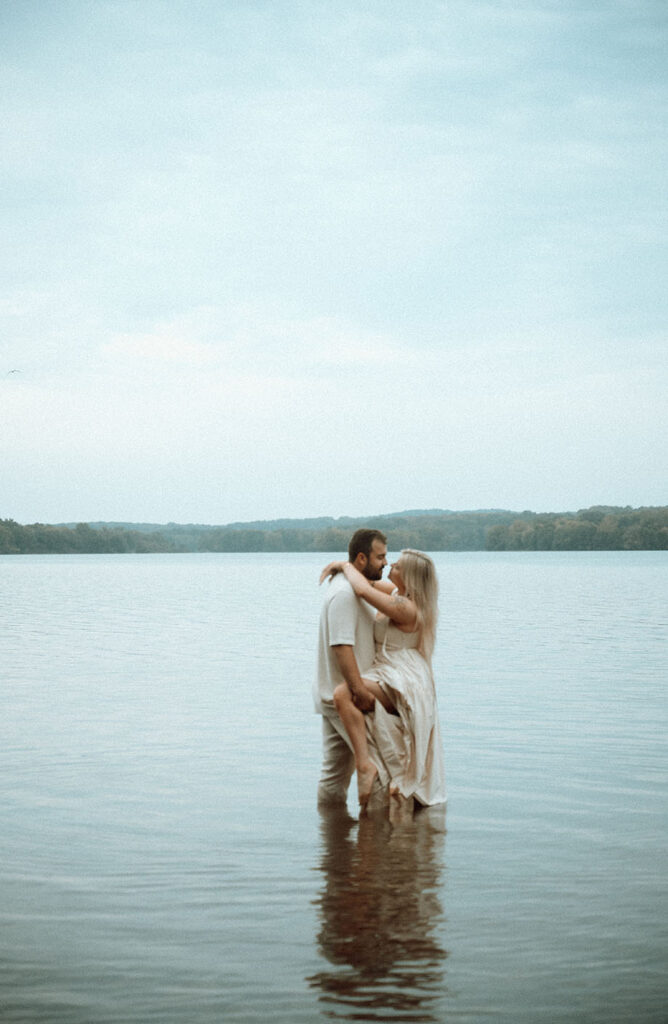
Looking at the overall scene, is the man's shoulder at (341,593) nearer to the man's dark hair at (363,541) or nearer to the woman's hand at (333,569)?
the woman's hand at (333,569)

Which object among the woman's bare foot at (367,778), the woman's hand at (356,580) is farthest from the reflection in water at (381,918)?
the woman's hand at (356,580)

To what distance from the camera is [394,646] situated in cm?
830

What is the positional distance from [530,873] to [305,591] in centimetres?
4566

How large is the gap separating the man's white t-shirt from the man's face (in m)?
0.18

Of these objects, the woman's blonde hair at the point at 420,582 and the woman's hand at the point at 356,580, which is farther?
the woman's blonde hair at the point at 420,582

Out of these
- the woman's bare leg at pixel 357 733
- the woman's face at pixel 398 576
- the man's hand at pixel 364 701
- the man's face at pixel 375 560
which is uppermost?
the man's face at pixel 375 560

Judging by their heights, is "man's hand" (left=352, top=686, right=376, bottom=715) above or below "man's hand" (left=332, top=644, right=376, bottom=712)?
below

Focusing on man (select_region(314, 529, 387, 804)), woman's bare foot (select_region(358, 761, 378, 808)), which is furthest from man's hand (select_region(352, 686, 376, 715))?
woman's bare foot (select_region(358, 761, 378, 808))

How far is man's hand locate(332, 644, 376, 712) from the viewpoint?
777 centimetres

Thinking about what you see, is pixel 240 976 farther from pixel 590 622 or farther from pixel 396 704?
pixel 590 622

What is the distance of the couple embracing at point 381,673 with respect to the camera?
782 cm

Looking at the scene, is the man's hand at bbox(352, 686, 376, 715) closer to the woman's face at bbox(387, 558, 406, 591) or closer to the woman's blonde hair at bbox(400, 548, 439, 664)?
the woman's blonde hair at bbox(400, 548, 439, 664)

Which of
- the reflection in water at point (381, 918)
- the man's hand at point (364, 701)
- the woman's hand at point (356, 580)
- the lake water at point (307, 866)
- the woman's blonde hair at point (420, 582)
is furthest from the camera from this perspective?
the woman's blonde hair at point (420, 582)

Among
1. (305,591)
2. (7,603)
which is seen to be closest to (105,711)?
(7,603)
